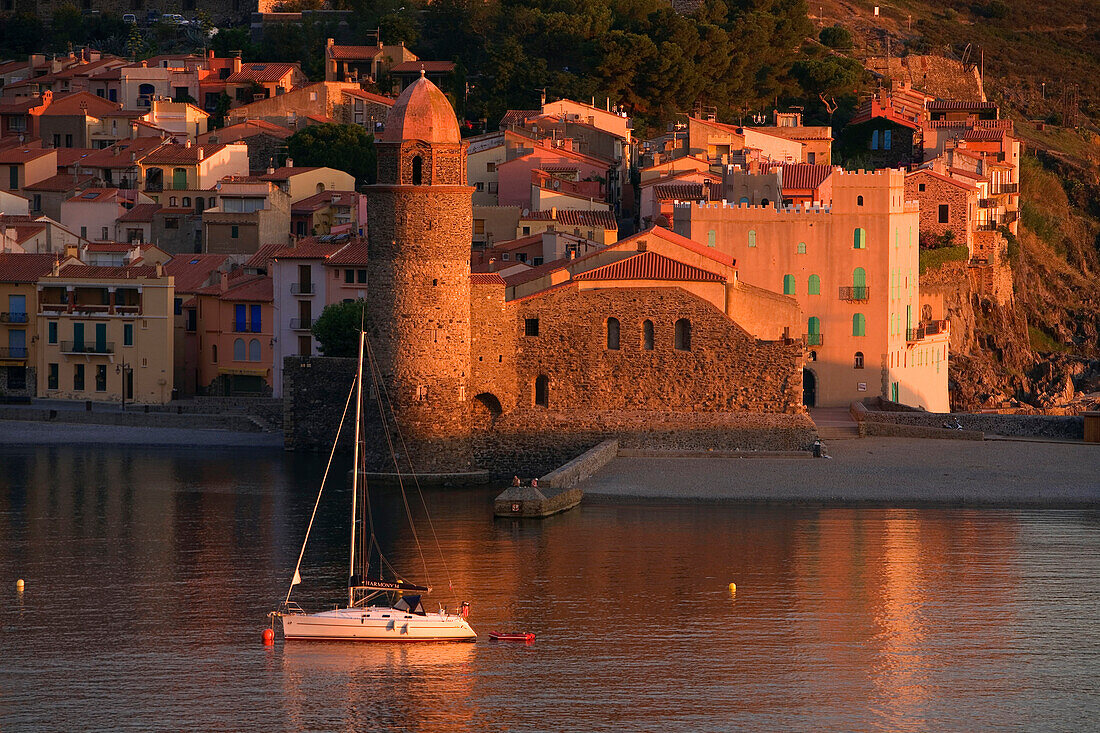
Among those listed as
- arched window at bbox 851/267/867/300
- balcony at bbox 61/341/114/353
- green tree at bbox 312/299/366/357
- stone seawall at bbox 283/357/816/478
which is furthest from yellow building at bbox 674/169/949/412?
balcony at bbox 61/341/114/353

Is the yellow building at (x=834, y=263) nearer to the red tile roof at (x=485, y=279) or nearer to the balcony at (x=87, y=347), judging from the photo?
the red tile roof at (x=485, y=279)

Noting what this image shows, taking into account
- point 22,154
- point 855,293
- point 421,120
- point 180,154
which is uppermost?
point 22,154

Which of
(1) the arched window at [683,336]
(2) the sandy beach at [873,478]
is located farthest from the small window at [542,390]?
(1) the arched window at [683,336]

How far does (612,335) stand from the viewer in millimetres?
48625

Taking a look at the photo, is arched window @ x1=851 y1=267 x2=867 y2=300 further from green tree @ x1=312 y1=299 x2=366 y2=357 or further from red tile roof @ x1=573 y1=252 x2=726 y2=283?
green tree @ x1=312 y1=299 x2=366 y2=357

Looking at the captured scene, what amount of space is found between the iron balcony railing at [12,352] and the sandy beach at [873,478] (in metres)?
22.1

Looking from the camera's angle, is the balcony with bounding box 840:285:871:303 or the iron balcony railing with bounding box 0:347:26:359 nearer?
the balcony with bounding box 840:285:871:303

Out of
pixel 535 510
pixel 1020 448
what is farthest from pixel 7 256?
pixel 1020 448

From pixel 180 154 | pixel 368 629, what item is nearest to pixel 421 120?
pixel 368 629

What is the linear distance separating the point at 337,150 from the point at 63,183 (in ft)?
34.0

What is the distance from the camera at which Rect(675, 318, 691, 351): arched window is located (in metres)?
48.4

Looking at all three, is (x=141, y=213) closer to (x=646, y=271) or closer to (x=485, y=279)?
(x=485, y=279)

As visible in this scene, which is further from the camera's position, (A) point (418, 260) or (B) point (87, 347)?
(B) point (87, 347)

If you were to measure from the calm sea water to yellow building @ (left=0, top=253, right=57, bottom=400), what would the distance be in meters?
16.1
